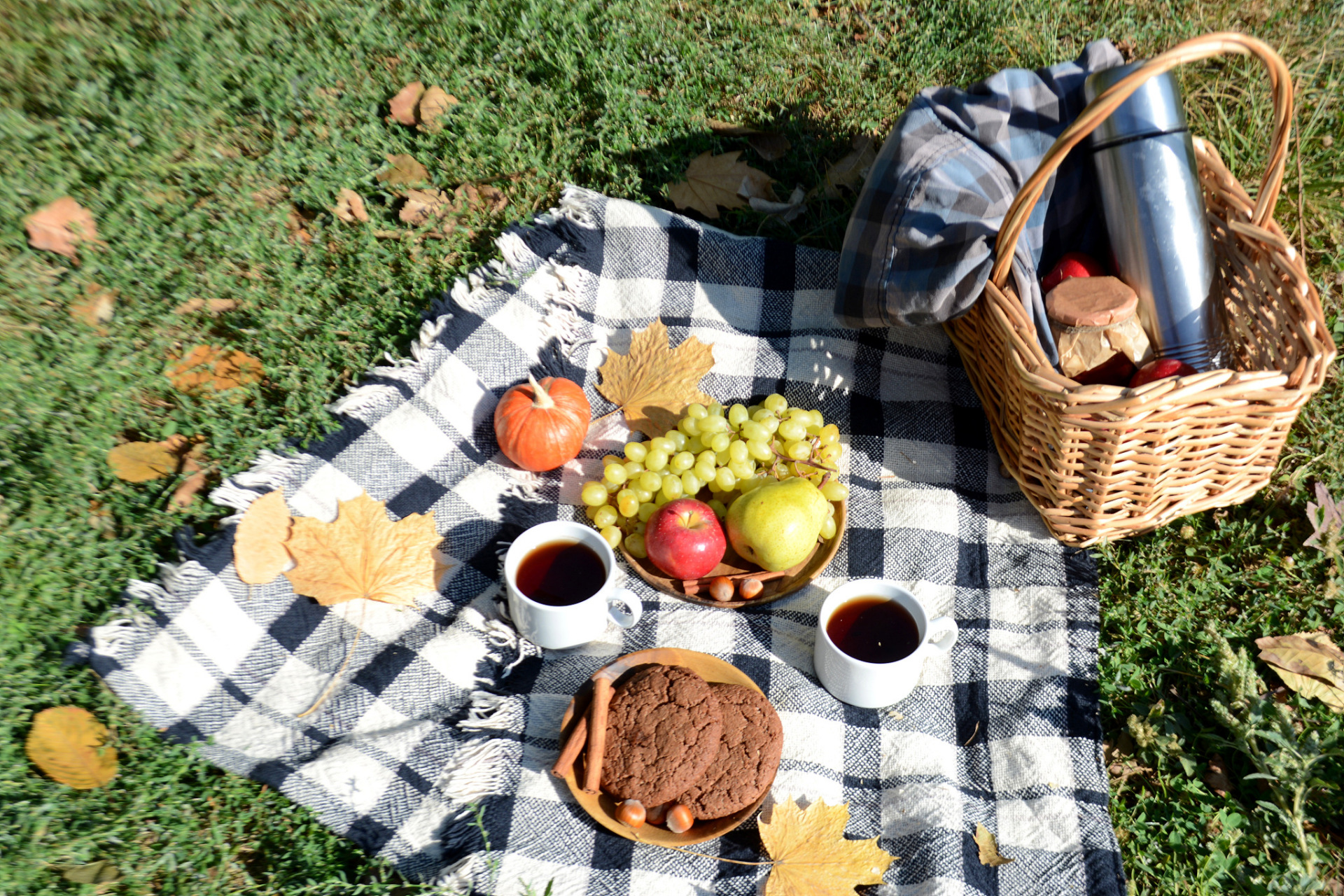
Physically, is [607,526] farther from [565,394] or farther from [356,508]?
[356,508]

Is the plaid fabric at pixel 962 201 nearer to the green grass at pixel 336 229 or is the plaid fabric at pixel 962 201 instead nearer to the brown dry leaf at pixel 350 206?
the green grass at pixel 336 229

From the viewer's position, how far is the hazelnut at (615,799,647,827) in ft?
5.66

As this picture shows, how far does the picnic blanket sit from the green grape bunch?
0.17 metres

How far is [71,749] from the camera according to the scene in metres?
1.85

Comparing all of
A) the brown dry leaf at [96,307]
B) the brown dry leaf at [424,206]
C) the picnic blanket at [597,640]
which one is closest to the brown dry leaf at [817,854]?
the picnic blanket at [597,640]

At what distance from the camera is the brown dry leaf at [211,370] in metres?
2.42

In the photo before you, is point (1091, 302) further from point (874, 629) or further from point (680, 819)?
point (680, 819)

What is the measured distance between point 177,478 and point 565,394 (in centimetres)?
104

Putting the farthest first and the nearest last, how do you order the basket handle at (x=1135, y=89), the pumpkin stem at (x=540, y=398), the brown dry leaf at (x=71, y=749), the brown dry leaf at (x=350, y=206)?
the brown dry leaf at (x=350, y=206) < the pumpkin stem at (x=540, y=398) < the brown dry leaf at (x=71, y=749) < the basket handle at (x=1135, y=89)

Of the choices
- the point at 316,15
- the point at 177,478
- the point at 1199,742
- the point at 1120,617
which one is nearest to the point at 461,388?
the point at 177,478

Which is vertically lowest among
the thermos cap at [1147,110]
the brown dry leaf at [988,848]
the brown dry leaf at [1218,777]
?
the brown dry leaf at [1218,777]

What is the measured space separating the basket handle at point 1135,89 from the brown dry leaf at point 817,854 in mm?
1327

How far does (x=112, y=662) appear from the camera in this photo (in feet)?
6.30

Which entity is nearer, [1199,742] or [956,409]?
[1199,742]
